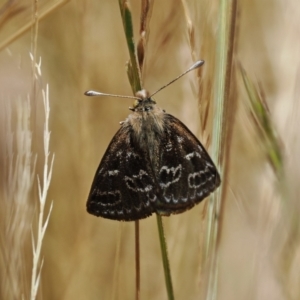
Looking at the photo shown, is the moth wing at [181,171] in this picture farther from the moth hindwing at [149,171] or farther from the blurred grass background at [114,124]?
the blurred grass background at [114,124]

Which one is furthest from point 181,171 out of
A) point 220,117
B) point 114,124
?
point 114,124

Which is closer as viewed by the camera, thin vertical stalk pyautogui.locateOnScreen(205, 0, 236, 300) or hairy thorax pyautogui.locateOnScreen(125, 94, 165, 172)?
thin vertical stalk pyautogui.locateOnScreen(205, 0, 236, 300)

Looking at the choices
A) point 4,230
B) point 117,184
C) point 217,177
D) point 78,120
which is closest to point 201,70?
point 217,177

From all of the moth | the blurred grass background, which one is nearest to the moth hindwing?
the moth

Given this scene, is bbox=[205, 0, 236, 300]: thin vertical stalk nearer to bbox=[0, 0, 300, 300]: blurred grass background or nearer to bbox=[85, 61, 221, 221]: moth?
bbox=[85, 61, 221, 221]: moth

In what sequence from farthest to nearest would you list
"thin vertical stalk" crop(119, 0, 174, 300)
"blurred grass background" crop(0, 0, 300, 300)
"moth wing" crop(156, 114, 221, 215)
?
1. "blurred grass background" crop(0, 0, 300, 300)
2. "moth wing" crop(156, 114, 221, 215)
3. "thin vertical stalk" crop(119, 0, 174, 300)

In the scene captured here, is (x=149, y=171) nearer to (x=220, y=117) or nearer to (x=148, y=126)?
(x=148, y=126)

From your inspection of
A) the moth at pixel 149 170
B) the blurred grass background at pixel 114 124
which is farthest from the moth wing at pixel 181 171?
the blurred grass background at pixel 114 124

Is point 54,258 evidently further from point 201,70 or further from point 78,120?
point 201,70
